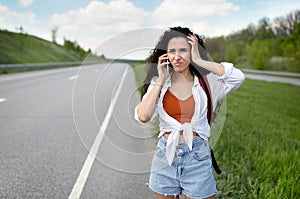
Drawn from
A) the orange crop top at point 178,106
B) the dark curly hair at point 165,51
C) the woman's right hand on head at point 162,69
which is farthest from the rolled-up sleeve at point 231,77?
the woman's right hand on head at point 162,69

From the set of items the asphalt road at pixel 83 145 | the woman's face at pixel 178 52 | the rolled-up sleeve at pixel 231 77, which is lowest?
the asphalt road at pixel 83 145

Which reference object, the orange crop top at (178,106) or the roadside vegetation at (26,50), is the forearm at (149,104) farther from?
the roadside vegetation at (26,50)

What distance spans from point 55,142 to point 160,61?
4093 mm

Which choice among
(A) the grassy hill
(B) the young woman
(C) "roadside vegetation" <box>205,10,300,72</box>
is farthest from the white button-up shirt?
(A) the grassy hill

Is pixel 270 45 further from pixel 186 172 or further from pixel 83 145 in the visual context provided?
pixel 186 172

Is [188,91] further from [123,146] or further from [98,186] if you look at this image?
[98,186]

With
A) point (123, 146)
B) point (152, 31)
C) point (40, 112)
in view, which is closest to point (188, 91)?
point (152, 31)

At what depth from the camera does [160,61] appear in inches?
75.5

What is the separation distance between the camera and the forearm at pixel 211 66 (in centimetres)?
196

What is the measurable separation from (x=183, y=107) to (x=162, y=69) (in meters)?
0.27

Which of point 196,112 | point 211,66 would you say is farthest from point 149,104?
point 211,66

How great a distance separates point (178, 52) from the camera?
1904mm

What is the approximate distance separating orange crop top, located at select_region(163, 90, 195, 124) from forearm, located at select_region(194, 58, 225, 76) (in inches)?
8.0

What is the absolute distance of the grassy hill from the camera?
4159cm
